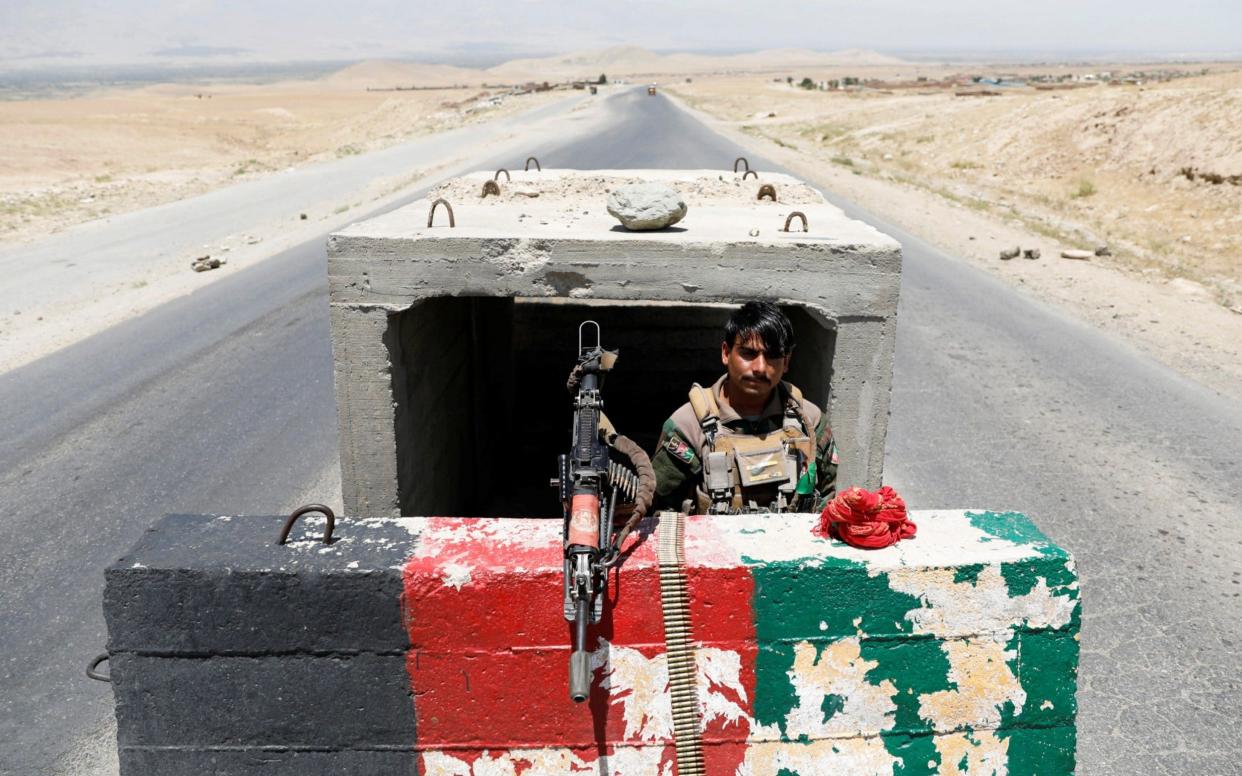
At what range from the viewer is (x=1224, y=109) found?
21.8m

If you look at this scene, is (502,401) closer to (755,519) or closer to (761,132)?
(755,519)

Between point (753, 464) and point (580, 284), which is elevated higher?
point (580, 284)

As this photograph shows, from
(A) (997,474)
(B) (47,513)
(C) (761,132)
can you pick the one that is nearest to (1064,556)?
(A) (997,474)

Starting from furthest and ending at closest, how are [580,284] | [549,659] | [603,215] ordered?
[603,215]
[580,284]
[549,659]

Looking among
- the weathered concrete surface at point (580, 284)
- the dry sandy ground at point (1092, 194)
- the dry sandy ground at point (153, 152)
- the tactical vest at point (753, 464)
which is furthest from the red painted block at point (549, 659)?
the dry sandy ground at point (153, 152)

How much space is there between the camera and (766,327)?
148 inches

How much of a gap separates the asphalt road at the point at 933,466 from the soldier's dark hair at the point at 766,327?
2.14 metres

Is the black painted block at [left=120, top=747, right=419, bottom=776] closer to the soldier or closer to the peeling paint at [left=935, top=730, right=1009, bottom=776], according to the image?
the soldier

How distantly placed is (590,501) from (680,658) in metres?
0.56

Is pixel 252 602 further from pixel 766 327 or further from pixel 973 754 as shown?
pixel 973 754

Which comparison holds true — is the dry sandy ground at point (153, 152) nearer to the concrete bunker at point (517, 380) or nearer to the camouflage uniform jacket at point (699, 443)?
the concrete bunker at point (517, 380)

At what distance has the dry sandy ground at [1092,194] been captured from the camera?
12180mm

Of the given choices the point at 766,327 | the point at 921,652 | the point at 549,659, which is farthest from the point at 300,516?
the point at 921,652

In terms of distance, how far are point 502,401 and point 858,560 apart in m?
5.21
